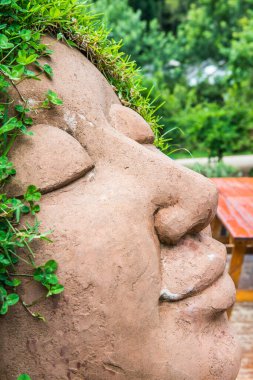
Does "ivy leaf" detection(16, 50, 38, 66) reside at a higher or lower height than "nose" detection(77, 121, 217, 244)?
higher

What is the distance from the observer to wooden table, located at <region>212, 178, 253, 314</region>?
349 cm

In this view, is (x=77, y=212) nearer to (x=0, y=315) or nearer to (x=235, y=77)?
(x=0, y=315)

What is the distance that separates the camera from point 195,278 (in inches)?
55.1

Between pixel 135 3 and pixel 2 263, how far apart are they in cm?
1224

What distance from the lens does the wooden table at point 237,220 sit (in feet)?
11.5

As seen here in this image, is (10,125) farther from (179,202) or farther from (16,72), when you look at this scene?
(179,202)

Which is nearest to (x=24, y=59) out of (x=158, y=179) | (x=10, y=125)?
(x=10, y=125)

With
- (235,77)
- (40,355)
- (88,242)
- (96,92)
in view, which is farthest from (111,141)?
(235,77)

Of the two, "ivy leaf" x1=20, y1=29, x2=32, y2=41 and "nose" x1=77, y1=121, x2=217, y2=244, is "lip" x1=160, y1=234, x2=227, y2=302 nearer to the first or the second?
"nose" x1=77, y1=121, x2=217, y2=244

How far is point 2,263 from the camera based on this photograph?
4.08 feet

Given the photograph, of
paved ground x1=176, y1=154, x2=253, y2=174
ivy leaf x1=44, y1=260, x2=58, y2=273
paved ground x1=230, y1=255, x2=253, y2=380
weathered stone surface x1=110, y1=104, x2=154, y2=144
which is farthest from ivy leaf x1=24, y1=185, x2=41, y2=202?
paved ground x1=176, y1=154, x2=253, y2=174

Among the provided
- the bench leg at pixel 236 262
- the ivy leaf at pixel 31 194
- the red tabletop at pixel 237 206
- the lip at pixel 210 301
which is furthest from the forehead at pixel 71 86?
the bench leg at pixel 236 262

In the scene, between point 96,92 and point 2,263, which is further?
point 96,92

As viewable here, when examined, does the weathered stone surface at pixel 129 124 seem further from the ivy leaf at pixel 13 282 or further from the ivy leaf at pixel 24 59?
the ivy leaf at pixel 13 282
